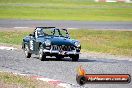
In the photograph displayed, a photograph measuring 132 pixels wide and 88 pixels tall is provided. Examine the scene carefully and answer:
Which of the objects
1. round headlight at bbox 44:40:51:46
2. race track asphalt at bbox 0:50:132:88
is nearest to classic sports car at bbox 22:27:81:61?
round headlight at bbox 44:40:51:46

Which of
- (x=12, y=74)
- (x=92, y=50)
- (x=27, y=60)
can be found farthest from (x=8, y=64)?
(x=92, y=50)

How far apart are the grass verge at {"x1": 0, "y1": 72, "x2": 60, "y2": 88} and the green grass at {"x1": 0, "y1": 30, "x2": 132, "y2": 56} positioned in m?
11.2

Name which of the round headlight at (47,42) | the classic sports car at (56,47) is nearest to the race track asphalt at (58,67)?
the classic sports car at (56,47)

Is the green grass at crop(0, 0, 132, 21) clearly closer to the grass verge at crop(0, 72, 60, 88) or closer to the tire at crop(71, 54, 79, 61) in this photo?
Result: the tire at crop(71, 54, 79, 61)

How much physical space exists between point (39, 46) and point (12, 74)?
5.47 metres

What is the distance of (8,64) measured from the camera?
20.5 metres

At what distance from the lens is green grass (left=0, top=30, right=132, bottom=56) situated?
29.0m

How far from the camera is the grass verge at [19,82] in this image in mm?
14091

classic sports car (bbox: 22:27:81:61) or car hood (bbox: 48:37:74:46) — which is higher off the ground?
car hood (bbox: 48:37:74:46)

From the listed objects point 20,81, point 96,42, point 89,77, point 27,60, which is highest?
point 89,77

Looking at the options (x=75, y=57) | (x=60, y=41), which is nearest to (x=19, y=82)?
(x=60, y=41)

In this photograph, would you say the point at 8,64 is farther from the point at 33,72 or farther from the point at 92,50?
the point at 92,50

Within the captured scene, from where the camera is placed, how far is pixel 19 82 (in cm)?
1486

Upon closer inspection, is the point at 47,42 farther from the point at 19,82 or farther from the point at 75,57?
the point at 19,82
